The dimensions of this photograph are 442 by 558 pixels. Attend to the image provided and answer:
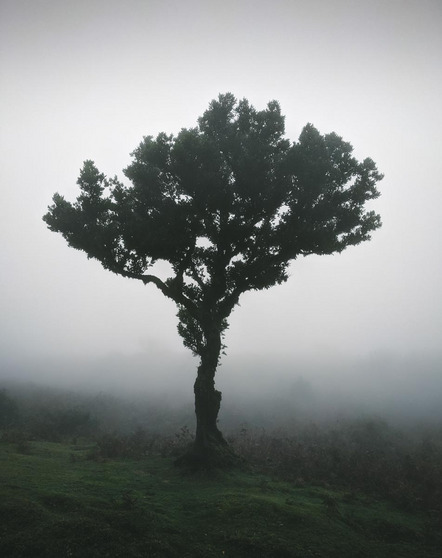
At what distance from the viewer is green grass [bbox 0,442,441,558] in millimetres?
7832

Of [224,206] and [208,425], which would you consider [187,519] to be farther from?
[224,206]

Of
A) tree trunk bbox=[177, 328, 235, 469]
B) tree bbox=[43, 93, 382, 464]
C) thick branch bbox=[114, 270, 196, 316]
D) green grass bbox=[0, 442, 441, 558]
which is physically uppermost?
tree bbox=[43, 93, 382, 464]

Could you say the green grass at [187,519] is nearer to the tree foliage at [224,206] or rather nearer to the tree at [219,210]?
the tree at [219,210]

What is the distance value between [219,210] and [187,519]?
46.1 feet

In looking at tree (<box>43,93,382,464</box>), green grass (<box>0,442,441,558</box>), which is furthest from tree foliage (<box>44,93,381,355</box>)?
green grass (<box>0,442,441,558</box>)

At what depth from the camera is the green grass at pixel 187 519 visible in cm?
783

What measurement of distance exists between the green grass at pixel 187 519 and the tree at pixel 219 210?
163 inches

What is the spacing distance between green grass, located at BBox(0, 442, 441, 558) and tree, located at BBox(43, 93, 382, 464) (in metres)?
4.13

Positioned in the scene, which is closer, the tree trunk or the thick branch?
the tree trunk

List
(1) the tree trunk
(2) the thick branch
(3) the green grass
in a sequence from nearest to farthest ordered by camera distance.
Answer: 1. (3) the green grass
2. (1) the tree trunk
3. (2) the thick branch

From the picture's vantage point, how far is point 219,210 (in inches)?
736

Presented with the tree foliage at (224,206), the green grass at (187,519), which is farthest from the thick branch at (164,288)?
the green grass at (187,519)

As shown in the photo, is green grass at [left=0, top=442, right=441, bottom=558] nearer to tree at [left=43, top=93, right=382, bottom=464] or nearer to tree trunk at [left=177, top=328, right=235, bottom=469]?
tree trunk at [left=177, top=328, right=235, bottom=469]

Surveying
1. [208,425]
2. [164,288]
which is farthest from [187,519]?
[164,288]
